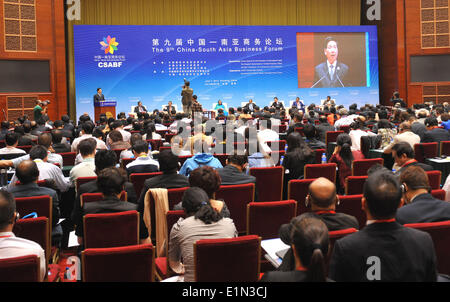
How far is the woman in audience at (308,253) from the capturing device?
5.43ft

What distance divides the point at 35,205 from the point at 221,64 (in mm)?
13591

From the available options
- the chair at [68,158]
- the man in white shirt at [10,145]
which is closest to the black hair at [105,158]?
the chair at [68,158]

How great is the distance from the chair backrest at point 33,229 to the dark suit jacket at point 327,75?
1500 centimetres

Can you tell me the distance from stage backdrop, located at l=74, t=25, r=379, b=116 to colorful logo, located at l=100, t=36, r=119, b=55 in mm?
33

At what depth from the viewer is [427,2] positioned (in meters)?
15.7

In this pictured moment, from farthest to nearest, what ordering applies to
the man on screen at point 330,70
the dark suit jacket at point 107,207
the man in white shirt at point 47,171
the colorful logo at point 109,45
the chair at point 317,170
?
the man on screen at point 330,70 < the colorful logo at point 109,45 < the chair at point 317,170 < the man in white shirt at point 47,171 < the dark suit jacket at point 107,207

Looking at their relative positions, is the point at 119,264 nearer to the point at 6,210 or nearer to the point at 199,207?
the point at 199,207

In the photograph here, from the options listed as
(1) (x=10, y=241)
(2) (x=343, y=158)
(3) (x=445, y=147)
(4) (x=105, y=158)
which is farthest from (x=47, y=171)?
Result: (3) (x=445, y=147)

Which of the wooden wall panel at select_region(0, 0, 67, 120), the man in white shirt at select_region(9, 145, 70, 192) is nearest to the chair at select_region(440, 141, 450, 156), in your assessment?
the man in white shirt at select_region(9, 145, 70, 192)

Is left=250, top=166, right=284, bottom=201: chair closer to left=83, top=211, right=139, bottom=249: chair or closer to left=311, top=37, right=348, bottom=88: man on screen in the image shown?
left=83, top=211, right=139, bottom=249: chair

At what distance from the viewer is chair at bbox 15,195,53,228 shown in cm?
343

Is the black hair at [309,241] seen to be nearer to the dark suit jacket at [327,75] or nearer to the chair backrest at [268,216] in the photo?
the chair backrest at [268,216]
